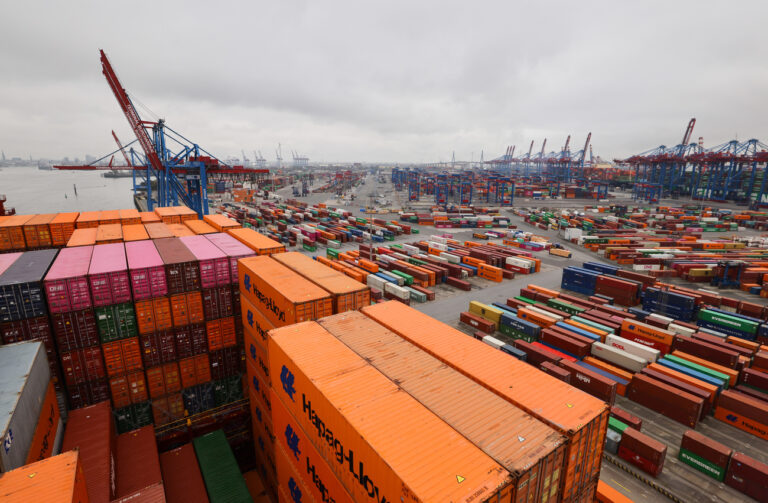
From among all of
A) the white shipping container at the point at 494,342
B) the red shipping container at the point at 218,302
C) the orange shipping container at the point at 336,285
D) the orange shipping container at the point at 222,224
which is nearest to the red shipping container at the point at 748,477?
the white shipping container at the point at 494,342

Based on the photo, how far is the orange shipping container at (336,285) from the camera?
16500mm

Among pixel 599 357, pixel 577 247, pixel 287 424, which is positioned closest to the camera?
pixel 287 424

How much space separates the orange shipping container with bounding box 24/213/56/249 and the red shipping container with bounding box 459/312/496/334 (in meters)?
38.6

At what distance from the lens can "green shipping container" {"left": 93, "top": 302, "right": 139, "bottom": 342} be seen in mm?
16875

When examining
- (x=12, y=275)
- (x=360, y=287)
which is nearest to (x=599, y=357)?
(x=360, y=287)

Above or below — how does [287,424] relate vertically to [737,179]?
below

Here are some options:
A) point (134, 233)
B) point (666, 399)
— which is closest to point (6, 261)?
point (134, 233)

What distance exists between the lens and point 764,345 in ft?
98.9

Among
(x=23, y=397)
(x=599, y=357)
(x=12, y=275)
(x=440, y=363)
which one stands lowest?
(x=599, y=357)

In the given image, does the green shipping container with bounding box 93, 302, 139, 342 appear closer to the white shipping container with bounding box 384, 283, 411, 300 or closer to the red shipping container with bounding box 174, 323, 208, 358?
the red shipping container with bounding box 174, 323, 208, 358

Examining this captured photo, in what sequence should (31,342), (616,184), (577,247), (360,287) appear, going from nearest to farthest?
(31,342) → (360,287) → (577,247) → (616,184)

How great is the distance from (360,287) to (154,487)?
10.8m

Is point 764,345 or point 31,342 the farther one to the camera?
point 764,345

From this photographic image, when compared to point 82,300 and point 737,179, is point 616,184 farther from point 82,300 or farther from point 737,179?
point 82,300
